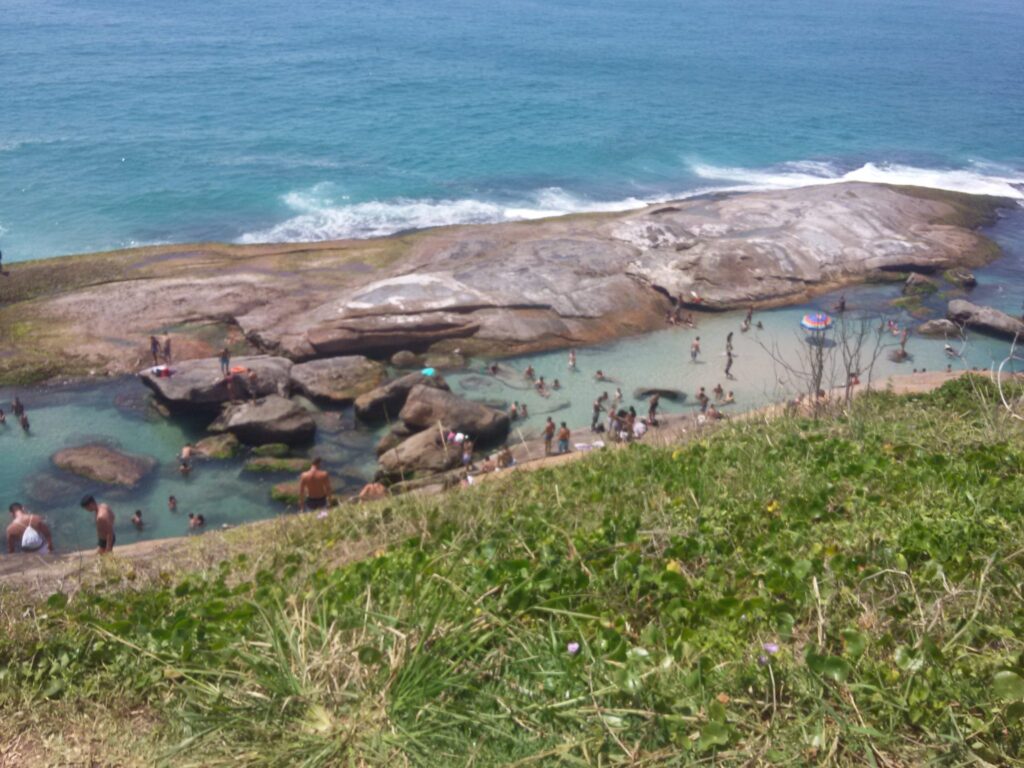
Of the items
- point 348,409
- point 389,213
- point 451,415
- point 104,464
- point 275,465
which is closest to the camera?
point 104,464

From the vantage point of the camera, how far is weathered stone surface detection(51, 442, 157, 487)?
22375 millimetres

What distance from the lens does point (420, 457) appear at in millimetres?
22578

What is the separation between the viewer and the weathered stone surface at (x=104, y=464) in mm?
22375

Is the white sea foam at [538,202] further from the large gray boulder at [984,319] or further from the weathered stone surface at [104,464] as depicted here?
the weathered stone surface at [104,464]

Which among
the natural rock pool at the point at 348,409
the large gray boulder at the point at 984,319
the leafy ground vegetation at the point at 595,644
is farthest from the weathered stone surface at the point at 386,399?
the large gray boulder at the point at 984,319

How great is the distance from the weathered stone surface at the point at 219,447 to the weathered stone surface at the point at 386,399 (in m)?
3.46

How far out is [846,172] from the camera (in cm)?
5550

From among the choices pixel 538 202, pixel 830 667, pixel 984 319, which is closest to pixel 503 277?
pixel 538 202

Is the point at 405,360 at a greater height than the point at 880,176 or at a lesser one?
lesser

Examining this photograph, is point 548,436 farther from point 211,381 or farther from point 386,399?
point 211,381

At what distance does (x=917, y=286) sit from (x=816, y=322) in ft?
26.2

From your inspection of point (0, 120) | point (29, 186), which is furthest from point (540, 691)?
point (0, 120)

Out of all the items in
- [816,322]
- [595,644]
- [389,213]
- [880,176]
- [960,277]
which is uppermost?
[595,644]

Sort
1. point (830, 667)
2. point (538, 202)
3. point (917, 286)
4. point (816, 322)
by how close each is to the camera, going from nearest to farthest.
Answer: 1. point (830, 667)
2. point (816, 322)
3. point (917, 286)
4. point (538, 202)
